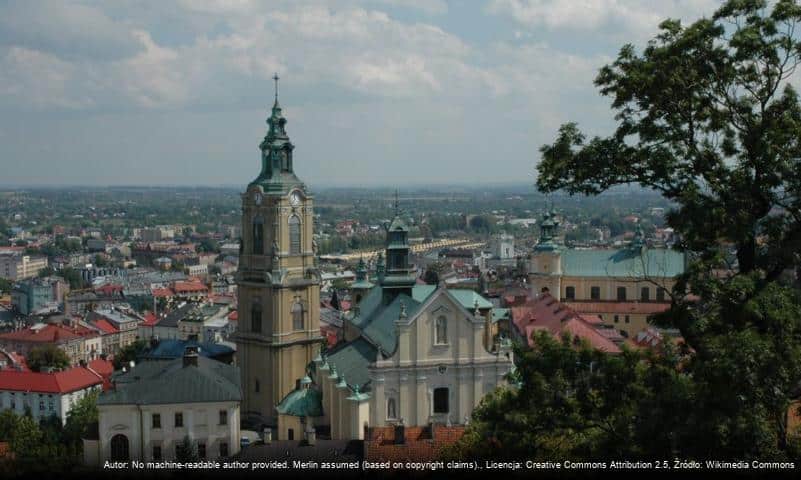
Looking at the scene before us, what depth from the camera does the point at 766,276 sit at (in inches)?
603

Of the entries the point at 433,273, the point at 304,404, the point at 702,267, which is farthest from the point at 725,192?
the point at 433,273

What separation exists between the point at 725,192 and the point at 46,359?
6376cm

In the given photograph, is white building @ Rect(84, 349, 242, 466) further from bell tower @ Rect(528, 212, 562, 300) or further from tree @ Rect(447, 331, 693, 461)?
bell tower @ Rect(528, 212, 562, 300)

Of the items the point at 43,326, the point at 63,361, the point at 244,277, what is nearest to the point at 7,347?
the point at 43,326

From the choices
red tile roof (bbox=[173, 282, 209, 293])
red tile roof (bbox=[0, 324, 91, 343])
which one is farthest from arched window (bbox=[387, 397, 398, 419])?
red tile roof (bbox=[173, 282, 209, 293])

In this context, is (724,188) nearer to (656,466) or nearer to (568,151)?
(568,151)

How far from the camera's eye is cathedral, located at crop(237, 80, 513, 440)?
38094 millimetres

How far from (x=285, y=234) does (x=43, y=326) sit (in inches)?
2022

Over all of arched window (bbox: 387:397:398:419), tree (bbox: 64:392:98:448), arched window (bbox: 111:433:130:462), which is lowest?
tree (bbox: 64:392:98:448)

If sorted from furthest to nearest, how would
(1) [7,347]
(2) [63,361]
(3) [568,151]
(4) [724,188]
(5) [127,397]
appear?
(1) [7,347], (2) [63,361], (5) [127,397], (3) [568,151], (4) [724,188]

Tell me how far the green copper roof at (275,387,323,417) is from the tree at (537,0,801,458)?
83.9 feet

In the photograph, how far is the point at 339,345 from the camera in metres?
47.7

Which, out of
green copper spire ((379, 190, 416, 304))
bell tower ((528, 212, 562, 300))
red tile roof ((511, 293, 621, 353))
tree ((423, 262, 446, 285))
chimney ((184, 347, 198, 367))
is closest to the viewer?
chimney ((184, 347, 198, 367))

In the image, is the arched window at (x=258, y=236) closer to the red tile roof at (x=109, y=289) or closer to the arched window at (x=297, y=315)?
the arched window at (x=297, y=315)
